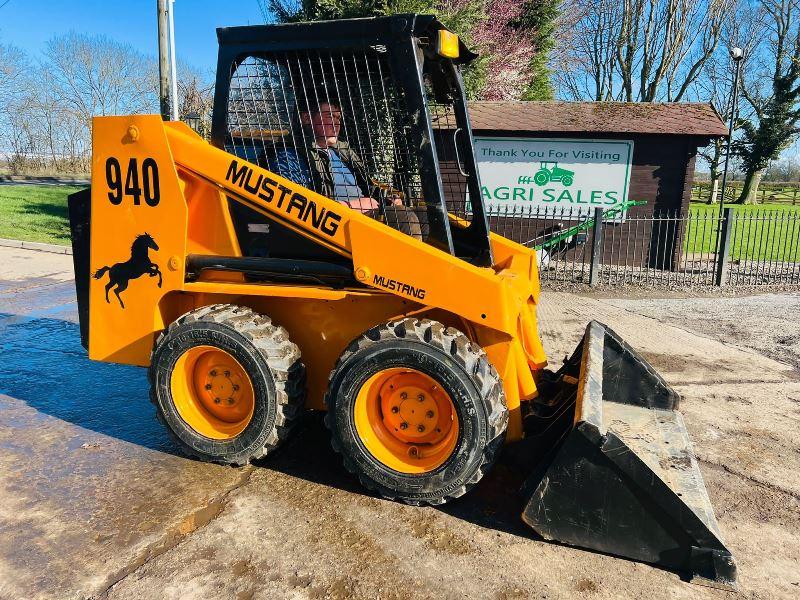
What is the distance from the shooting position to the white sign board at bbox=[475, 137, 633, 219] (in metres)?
12.3

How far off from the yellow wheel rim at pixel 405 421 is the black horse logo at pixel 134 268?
156 centimetres

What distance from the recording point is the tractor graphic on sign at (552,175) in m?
12.4

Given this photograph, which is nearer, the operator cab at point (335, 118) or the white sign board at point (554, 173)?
the operator cab at point (335, 118)

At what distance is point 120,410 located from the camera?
4855 millimetres

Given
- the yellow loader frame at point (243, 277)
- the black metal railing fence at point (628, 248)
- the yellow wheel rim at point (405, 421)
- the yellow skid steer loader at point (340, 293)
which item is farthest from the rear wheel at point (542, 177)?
the yellow wheel rim at point (405, 421)

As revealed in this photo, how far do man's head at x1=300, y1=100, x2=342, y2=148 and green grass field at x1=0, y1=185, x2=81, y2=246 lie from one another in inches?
439

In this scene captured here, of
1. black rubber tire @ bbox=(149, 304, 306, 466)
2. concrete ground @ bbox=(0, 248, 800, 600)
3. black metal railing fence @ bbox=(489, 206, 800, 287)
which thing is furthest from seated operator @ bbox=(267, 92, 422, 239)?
black metal railing fence @ bbox=(489, 206, 800, 287)

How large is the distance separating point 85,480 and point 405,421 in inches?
77.8

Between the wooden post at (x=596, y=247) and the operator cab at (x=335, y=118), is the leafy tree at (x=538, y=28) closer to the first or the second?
the wooden post at (x=596, y=247)

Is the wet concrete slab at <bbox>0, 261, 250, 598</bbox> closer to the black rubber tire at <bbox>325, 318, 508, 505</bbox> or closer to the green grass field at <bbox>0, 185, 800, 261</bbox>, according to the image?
the black rubber tire at <bbox>325, 318, 508, 505</bbox>

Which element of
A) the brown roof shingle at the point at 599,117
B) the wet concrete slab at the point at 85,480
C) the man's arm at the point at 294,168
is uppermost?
the brown roof shingle at the point at 599,117

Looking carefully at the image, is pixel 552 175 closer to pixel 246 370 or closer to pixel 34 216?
pixel 246 370

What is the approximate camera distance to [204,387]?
3990 mm

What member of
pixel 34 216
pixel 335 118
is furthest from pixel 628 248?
pixel 34 216
